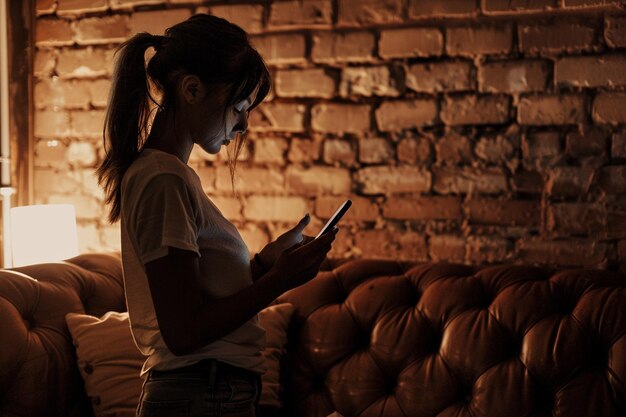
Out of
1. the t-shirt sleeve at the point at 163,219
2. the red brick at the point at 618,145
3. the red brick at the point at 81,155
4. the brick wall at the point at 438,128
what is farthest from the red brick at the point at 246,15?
the t-shirt sleeve at the point at 163,219

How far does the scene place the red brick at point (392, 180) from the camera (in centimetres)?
240

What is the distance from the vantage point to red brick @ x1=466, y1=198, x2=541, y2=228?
227cm

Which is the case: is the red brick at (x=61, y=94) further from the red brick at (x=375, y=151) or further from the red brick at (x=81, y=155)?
the red brick at (x=375, y=151)

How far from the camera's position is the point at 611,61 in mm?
2180

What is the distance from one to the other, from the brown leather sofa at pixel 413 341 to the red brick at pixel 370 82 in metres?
0.57

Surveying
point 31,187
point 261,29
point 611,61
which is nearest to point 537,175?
point 611,61

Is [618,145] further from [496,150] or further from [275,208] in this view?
[275,208]

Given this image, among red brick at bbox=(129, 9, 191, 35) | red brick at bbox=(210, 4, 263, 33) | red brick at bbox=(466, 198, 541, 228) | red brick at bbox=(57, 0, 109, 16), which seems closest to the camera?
red brick at bbox=(466, 198, 541, 228)

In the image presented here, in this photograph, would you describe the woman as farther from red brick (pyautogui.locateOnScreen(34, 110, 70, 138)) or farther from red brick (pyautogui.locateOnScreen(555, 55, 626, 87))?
red brick (pyautogui.locateOnScreen(34, 110, 70, 138))

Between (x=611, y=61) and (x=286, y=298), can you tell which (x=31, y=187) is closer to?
(x=286, y=298)

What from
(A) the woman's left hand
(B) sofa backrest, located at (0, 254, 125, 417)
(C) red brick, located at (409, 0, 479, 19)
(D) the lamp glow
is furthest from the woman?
(D) the lamp glow

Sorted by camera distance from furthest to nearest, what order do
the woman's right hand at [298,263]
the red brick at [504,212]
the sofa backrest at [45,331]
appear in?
the red brick at [504,212]
the sofa backrest at [45,331]
the woman's right hand at [298,263]

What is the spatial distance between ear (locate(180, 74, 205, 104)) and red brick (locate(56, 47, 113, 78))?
172cm

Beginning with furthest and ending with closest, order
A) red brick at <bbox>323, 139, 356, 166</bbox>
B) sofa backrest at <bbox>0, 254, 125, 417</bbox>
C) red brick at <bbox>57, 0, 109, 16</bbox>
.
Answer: red brick at <bbox>57, 0, 109, 16</bbox>
red brick at <bbox>323, 139, 356, 166</bbox>
sofa backrest at <bbox>0, 254, 125, 417</bbox>
